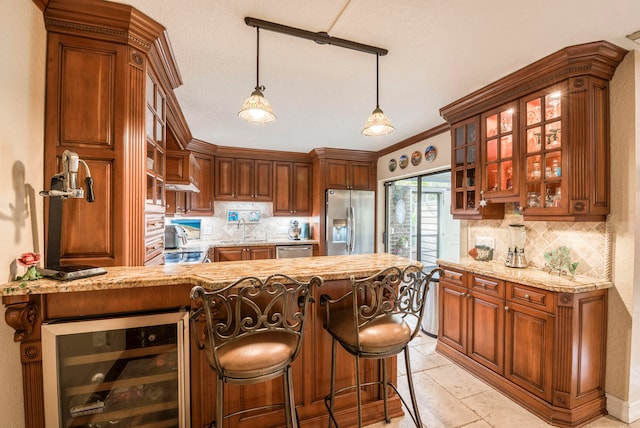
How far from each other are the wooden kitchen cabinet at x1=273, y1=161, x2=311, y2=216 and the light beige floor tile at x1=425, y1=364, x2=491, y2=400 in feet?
11.6

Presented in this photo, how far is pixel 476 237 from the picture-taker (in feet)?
10.2

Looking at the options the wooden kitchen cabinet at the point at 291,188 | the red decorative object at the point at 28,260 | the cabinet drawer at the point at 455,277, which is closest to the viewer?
the red decorative object at the point at 28,260

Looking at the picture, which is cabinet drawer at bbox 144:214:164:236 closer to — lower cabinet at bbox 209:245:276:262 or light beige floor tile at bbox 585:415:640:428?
lower cabinet at bbox 209:245:276:262

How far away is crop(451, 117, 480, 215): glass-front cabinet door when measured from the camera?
2.86 meters

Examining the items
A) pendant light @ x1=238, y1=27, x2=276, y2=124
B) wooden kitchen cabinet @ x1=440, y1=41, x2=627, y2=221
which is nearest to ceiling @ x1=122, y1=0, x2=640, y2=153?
wooden kitchen cabinet @ x1=440, y1=41, x2=627, y2=221

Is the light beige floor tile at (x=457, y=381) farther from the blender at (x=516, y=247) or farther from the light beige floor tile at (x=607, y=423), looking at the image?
the blender at (x=516, y=247)

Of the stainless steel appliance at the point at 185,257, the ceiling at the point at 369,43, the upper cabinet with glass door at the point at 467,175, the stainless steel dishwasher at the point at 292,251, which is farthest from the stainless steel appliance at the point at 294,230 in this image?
the upper cabinet with glass door at the point at 467,175

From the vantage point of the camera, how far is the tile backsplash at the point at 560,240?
6.92ft

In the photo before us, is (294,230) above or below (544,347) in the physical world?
above

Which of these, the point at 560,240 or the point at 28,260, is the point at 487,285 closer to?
the point at 560,240

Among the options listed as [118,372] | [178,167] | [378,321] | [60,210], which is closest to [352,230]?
[178,167]

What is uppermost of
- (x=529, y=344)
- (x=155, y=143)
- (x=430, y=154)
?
(x=430, y=154)

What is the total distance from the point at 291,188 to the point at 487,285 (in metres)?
3.73

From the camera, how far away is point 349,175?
516cm
